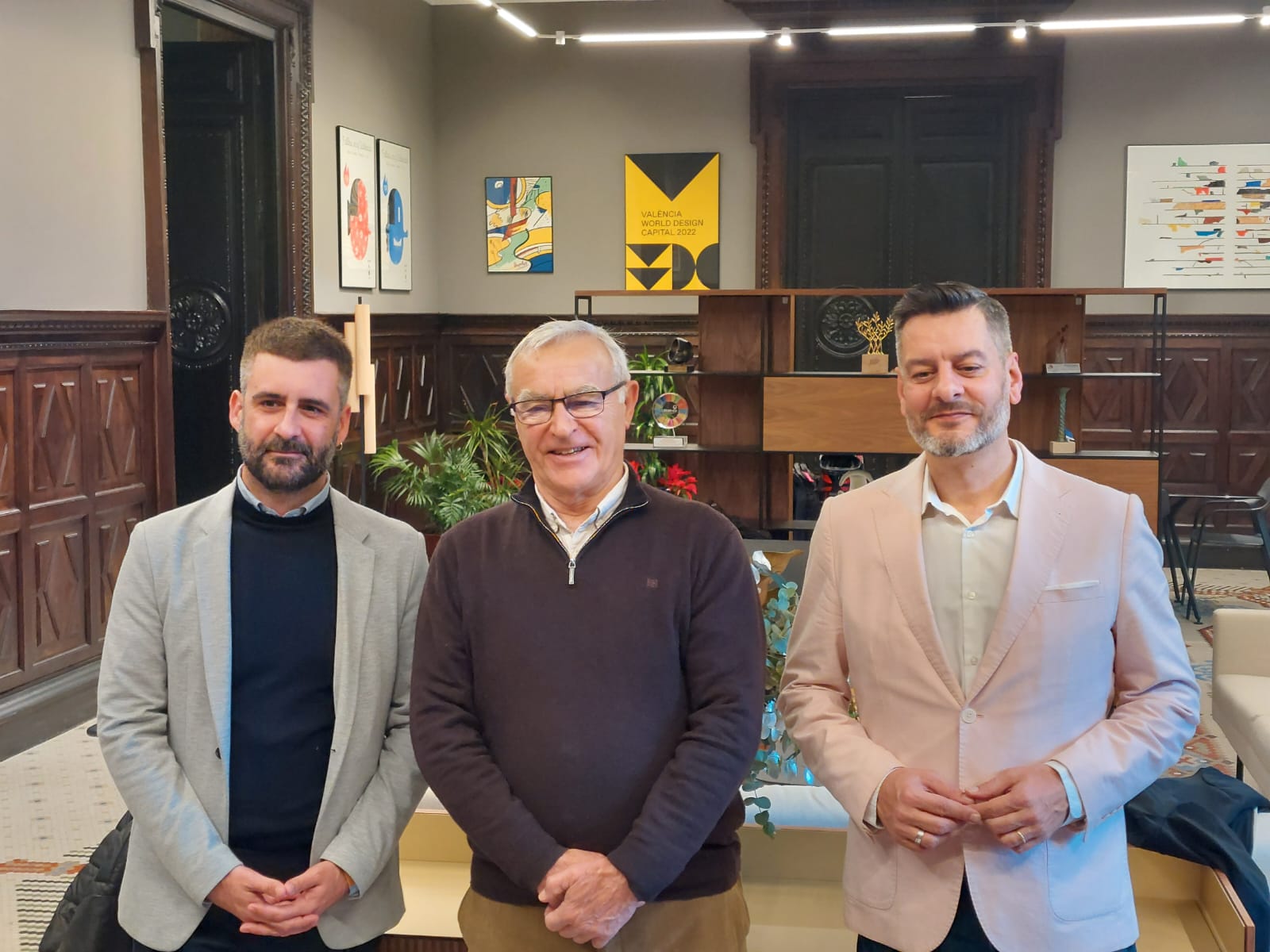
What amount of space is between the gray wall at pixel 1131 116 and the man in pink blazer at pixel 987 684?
7.54 meters

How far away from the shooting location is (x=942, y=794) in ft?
6.03

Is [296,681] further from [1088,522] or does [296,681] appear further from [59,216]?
[59,216]

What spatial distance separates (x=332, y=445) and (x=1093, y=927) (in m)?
1.38

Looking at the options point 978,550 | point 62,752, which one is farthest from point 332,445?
point 62,752

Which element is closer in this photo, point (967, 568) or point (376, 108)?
point (967, 568)

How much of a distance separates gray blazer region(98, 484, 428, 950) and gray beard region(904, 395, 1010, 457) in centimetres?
88

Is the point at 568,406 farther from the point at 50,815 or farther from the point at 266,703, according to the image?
the point at 50,815

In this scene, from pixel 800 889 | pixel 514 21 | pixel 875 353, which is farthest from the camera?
pixel 514 21

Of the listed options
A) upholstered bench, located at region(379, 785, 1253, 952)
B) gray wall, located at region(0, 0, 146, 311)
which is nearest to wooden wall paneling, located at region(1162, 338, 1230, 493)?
gray wall, located at region(0, 0, 146, 311)

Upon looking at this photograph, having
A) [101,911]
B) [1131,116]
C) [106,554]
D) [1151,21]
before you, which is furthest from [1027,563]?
[1131,116]

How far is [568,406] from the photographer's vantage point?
6.56ft

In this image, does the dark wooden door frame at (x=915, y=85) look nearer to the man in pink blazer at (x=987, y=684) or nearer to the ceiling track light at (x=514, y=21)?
the ceiling track light at (x=514, y=21)

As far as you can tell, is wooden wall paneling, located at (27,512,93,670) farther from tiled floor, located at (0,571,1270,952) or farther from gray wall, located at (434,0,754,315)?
gray wall, located at (434,0,754,315)

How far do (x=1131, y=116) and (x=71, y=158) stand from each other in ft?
22.4
